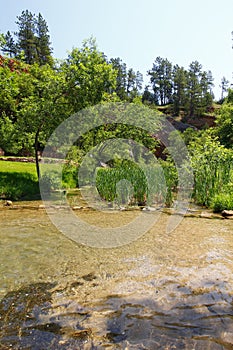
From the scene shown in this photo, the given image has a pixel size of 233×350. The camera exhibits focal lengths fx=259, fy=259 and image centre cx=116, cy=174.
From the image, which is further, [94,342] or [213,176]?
[213,176]

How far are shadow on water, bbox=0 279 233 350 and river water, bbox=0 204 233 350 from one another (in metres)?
0.01

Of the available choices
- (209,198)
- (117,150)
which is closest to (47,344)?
(209,198)

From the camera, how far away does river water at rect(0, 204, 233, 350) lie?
9.53ft

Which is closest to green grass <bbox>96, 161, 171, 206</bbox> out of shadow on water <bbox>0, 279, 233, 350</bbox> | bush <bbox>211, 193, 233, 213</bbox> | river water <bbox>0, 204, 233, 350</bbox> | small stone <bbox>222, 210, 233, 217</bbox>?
bush <bbox>211, 193, 233, 213</bbox>

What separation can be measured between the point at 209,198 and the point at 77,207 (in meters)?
6.25

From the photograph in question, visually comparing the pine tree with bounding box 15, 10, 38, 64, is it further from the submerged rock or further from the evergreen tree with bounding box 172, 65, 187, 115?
the submerged rock

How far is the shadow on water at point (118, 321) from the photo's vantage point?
9.21ft

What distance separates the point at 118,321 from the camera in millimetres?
3227

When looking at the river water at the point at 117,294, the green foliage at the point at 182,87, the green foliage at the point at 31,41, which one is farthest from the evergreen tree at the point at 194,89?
the river water at the point at 117,294

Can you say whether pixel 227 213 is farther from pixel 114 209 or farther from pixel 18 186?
pixel 18 186

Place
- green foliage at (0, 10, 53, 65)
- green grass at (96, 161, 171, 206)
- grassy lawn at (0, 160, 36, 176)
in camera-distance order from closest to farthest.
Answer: green grass at (96, 161, 171, 206) → grassy lawn at (0, 160, 36, 176) → green foliage at (0, 10, 53, 65)

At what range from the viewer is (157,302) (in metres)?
3.70

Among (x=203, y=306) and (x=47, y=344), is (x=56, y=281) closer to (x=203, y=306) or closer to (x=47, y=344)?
(x=47, y=344)

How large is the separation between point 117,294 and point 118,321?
729mm
